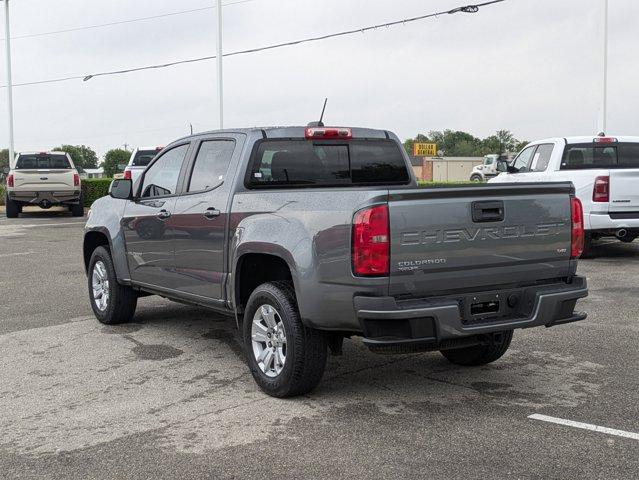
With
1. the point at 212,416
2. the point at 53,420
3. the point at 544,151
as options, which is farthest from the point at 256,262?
the point at 544,151

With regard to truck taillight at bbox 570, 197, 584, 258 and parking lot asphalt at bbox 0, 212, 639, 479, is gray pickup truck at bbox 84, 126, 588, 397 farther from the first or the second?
parking lot asphalt at bbox 0, 212, 639, 479

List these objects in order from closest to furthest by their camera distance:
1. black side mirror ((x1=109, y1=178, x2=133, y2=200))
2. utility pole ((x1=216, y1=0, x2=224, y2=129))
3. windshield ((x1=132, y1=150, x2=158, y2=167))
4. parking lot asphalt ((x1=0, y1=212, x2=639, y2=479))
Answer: parking lot asphalt ((x1=0, y1=212, x2=639, y2=479)), black side mirror ((x1=109, y1=178, x2=133, y2=200)), windshield ((x1=132, y1=150, x2=158, y2=167)), utility pole ((x1=216, y1=0, x2=224, y2=129))

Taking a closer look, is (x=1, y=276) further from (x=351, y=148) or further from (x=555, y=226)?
(x=555, y=226)

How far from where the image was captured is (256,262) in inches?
232

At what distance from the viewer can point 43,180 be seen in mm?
24094

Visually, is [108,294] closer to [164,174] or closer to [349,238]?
[164,174]

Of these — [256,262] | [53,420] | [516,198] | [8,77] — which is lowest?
[53,420]

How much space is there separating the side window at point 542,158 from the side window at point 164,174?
833 cm

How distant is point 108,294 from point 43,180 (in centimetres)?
1736

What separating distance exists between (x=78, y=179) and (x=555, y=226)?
2140 cm

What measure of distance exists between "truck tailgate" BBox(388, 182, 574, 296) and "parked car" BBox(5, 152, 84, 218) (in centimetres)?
2098

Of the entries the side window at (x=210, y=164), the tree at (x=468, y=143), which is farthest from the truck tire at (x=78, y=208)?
the tree at (x=468, y=143)

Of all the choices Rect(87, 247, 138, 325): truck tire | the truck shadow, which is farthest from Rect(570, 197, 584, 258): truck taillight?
the truck shadow

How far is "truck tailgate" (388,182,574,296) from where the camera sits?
15.7 feet
